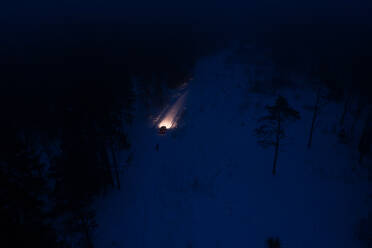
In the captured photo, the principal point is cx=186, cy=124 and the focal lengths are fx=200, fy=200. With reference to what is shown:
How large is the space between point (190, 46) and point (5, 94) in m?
84.0

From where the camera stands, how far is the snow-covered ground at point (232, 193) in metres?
16.7

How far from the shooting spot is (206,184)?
21.8 metres

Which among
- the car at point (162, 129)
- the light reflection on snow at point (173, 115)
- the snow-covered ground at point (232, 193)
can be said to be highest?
the light reflection on snow at point (173, 115)

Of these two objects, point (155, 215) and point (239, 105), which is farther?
point (239, 105)

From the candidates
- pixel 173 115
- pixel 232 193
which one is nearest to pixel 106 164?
pixel 232 193

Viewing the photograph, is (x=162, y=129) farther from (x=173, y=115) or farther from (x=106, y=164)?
(x=106, y=164)

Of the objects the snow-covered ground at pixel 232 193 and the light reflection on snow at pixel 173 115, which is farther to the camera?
the light reflection on snow at pixel 173 115

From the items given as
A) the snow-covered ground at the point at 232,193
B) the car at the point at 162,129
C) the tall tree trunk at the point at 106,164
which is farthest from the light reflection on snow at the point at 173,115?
the tall tree trunk at the point at 106,164

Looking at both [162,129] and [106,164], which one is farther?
[162,129]

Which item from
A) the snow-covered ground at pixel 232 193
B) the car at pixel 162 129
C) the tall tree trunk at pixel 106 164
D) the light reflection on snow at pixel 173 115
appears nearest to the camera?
the snow-covered ground at pixel 232 193

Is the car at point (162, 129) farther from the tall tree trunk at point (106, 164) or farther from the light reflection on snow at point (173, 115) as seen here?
the tall tree trunk at point (106, 164)

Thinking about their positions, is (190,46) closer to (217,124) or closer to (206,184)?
(217,124)

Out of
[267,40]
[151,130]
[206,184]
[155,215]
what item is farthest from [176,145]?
[267,40]

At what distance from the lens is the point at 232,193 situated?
20391 mm
